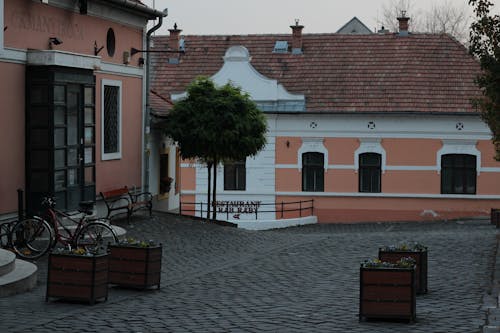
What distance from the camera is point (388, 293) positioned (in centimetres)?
1186

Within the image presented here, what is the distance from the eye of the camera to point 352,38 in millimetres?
43938

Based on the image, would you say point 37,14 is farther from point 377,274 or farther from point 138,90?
point 377,274

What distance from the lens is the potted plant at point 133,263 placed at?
1395cm

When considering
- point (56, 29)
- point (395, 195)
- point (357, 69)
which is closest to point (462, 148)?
point (395, 195)

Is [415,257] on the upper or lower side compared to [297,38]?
lower

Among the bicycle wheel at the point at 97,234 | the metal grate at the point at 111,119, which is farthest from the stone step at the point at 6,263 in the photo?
the metal grate at the point at 111,119

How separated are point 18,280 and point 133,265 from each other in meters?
1.55

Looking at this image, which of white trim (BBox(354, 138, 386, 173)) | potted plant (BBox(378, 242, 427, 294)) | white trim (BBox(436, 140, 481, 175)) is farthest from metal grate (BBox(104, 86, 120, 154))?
white trim (BBox(436, 140, 481, 175))

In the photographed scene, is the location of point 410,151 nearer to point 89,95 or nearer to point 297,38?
point 297,38

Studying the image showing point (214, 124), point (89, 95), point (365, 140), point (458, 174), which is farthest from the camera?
point (365, 140)

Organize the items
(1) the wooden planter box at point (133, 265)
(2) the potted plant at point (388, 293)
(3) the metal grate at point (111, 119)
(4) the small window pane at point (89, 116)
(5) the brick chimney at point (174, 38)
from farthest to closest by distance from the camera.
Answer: (5) the brick chimney at point (174, 38), (3) the metal grate at point (111, 119), (4) the small window pane at point (89, 116), (1) the wooden planter box at point (133, 265), (2) the potted plant at point (388, 293)

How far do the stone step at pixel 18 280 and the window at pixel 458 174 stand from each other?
27894mm

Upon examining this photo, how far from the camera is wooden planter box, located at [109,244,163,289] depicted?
14.0m

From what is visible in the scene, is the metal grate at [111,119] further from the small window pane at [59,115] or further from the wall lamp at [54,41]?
the small window pane at [59,115]
